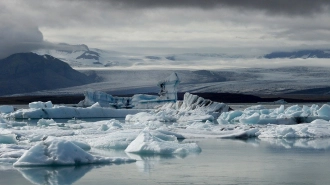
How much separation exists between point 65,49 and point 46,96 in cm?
6719

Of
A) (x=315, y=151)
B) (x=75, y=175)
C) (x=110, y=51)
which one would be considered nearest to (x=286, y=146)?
(x=315, y=151)

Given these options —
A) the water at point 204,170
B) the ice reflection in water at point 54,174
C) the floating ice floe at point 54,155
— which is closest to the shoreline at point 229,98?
the water at point 204,170

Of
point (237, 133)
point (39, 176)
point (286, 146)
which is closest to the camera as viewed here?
point (39, 176)

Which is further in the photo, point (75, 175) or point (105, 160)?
point (105, 160)

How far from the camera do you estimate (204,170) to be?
9.52 metres

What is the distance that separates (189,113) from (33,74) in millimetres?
79780

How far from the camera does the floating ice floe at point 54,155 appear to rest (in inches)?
380

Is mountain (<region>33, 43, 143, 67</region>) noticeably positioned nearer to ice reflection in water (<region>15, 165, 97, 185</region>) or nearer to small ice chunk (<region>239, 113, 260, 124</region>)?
small ice chunk (<region>239, 113, 260, 124</region>)

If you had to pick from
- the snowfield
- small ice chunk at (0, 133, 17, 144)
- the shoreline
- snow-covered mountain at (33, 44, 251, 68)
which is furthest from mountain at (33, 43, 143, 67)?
small ice chunk at (0, 133, 17, 144)

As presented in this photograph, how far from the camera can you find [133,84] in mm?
59969

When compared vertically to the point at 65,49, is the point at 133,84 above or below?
below

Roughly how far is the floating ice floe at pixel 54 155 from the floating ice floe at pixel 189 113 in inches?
497

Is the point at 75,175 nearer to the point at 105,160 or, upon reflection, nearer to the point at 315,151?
the point at 105,160

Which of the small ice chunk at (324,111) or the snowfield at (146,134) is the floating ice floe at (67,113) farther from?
the small ice chunk at (324,111)
